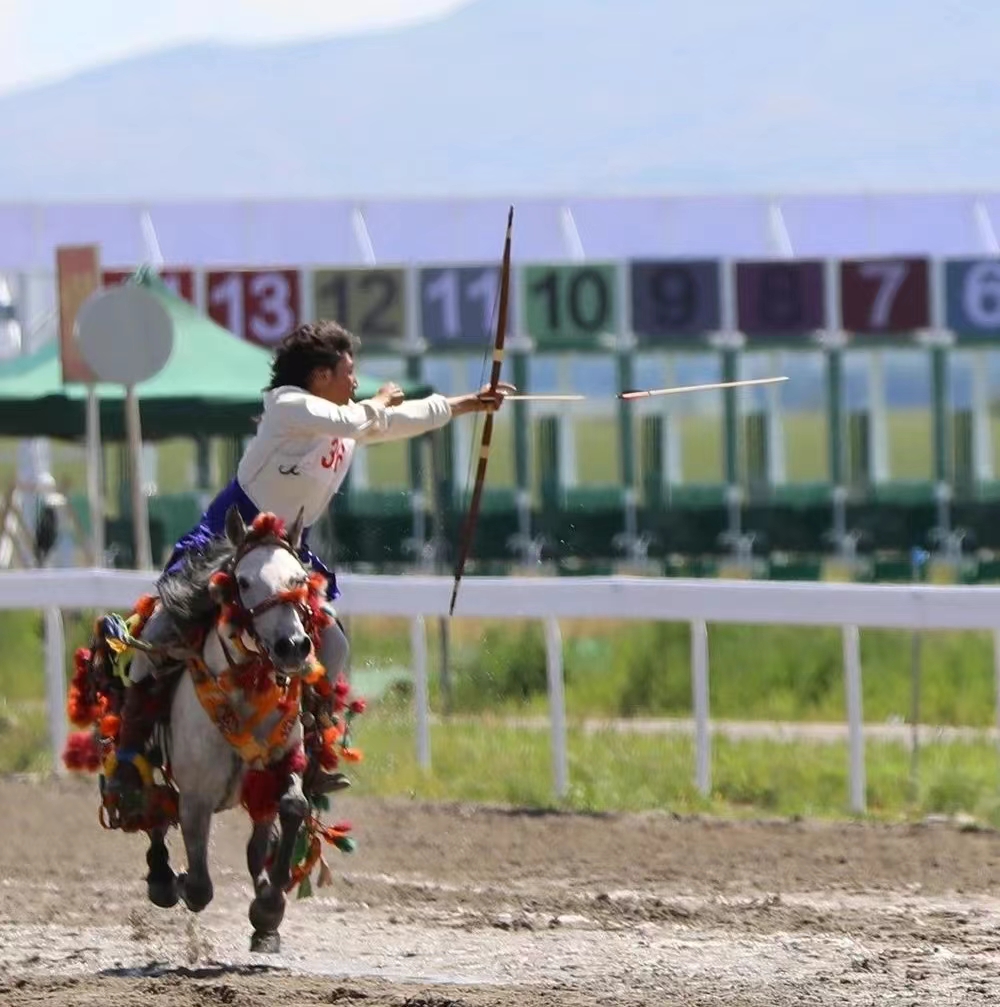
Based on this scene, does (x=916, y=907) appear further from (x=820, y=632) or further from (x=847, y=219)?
(x=847, y=219)

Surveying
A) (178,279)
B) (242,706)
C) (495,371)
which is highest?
(178,279)

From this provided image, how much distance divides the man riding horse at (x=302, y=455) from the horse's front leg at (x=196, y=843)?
0.27m

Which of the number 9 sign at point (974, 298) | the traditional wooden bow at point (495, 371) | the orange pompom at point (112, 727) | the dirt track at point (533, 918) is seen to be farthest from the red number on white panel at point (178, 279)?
the orange pompom at point (112, 727)

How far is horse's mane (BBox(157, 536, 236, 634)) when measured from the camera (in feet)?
27.8

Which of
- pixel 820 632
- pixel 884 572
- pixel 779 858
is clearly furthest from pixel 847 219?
pixel 779 858

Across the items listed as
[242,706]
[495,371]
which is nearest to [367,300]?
[495,371]

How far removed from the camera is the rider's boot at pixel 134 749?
29.0 ft

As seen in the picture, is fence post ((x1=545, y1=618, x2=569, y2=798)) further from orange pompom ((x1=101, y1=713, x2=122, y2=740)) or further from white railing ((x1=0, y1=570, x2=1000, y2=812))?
orange pompom ((x1=101, y1=713, x2=122, y2=740))

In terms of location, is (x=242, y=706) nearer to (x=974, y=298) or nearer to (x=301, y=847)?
(x=301, y=847)

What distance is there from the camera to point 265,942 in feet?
28.7

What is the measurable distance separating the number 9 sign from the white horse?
822 inches

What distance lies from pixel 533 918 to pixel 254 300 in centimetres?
2014

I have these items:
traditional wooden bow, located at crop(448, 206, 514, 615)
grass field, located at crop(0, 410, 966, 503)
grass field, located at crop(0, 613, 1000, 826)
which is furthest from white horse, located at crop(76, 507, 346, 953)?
grass field, located at crop(0, 410, 966, 503)

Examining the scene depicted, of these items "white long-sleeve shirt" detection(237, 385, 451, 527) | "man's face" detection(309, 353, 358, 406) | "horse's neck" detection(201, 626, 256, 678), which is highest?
"man's face" detection(309, 353, 358, 406)
